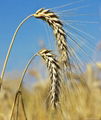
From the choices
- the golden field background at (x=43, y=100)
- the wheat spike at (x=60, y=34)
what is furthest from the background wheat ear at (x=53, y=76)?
the golden field background at (x=43, y=100)

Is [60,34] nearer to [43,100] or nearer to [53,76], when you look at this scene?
[53,76]

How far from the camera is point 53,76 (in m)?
1.71

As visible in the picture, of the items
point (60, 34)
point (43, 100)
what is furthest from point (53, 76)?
→ point (43, 100)

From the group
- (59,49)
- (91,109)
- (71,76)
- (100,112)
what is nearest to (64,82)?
(71,76)

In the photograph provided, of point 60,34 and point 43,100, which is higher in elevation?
point 60,34

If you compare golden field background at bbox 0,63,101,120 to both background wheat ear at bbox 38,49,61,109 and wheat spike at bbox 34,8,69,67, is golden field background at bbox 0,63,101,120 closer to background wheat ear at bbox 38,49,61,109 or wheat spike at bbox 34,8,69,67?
Answer: background wheat ear at bbox 38,49,61,109

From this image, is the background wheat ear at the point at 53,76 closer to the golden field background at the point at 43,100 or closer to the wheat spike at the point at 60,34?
the wheat spike at the point at 60,34

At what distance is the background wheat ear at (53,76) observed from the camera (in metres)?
1.72

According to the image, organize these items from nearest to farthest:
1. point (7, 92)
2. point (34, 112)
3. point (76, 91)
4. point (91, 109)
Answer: point (76, 91) < point (7, 92) < point (34, 112) < point (91, 109)

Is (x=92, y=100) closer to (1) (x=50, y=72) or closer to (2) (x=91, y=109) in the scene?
(2) (x=91, y=109)

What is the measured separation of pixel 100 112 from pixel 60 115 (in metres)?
3.16

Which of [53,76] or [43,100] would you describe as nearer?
[53,76]

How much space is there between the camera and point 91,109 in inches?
210

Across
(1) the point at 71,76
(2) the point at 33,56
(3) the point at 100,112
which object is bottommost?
(3) the point at 100,112
